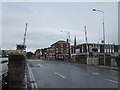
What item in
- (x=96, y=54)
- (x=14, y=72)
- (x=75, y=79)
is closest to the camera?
(x=14, y=72)

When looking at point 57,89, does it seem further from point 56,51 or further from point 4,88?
point 56,51

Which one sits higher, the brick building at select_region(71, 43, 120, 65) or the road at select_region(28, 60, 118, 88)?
the brick building at select_region(71, 43, 120, 65)

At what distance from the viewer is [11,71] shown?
35.5 feet

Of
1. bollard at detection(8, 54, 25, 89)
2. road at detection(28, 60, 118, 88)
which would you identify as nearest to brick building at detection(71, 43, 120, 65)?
road at detection(28, 60, 118, 88)

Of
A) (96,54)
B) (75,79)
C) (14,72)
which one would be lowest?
(75,79)

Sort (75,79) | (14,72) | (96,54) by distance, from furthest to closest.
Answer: (96,54), (75,79), (14,72)

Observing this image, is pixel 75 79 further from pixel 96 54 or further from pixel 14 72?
pixel 96 54

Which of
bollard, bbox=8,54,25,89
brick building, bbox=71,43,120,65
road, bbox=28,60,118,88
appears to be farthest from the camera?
brick building, bbox=71,43,120,65

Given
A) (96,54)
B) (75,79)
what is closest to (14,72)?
(75,79)

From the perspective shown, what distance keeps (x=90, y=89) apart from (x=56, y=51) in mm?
138584

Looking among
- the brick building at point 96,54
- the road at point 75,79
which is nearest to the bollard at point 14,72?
the road at point 75,79

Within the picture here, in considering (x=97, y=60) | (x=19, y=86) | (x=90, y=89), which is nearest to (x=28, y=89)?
(x=19, y=86)

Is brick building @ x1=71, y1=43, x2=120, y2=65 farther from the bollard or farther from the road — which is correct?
the bollard

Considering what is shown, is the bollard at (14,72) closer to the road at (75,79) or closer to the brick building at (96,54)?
the road at (75,79)
